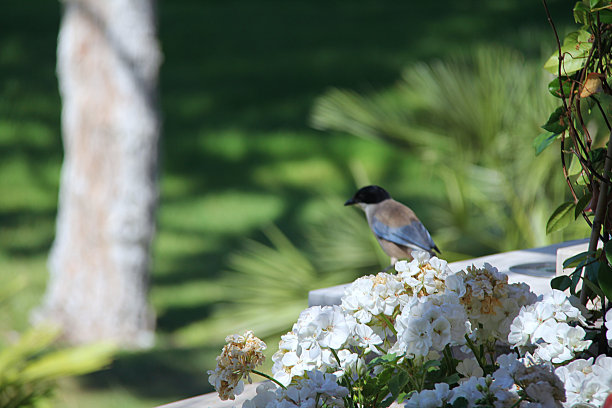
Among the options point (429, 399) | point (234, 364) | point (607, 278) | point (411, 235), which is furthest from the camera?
point (411, 235)

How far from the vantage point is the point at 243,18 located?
24.0ft

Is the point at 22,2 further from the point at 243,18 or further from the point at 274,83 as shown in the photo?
the point at 274,83

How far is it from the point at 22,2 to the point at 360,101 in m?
4.97

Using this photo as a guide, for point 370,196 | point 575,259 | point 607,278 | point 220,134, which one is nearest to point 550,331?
point 607,278

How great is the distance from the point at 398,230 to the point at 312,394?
1.44 m

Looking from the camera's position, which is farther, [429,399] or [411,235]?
[411,235]

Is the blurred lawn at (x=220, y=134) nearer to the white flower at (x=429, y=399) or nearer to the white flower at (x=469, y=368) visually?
the white flower at (x=469, y=368)

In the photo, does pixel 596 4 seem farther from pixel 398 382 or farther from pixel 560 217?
pixel 398 382

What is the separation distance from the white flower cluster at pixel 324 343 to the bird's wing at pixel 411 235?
4.27ft

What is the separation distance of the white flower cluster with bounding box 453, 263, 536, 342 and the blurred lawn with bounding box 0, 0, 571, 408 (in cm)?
257

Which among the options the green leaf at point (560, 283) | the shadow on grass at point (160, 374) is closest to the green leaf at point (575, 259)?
the green leaf at point (560, 283)

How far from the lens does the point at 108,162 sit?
159 inches

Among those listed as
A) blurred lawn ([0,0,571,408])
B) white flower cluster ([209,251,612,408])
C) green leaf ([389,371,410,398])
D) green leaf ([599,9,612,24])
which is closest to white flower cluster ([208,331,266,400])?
white flower cluster ([209,251,612,408])

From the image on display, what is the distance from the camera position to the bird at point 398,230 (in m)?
2.22
